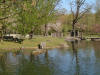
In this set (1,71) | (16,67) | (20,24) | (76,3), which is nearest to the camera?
(1,71)

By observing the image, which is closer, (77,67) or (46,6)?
(77,67)

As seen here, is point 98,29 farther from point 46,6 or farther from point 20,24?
point 20,24

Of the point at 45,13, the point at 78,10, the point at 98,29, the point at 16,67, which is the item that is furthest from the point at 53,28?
the point at 16,67

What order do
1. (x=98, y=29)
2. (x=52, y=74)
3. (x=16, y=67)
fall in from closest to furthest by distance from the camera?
(x=52, y=74)
(x=16, y=67)
(x=98, y=29)

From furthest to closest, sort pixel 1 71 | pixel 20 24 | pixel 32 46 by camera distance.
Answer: pixel 20 24
pixel 32 46
pixel 1 71

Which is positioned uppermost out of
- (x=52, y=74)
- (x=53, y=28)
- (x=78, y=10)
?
(x=78, y=10)

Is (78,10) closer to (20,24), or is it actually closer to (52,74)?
(20,24)

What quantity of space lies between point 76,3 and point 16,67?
50386mm

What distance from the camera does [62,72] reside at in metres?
15.9

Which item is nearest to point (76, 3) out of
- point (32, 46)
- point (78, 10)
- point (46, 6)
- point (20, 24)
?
point (78, 10)

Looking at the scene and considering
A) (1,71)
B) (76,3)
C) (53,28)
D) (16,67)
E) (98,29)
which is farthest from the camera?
(98,29)

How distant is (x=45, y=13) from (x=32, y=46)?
10522 millimetres

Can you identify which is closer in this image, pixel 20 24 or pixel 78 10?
pixel 20 24

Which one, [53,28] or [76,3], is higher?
[76,3]
